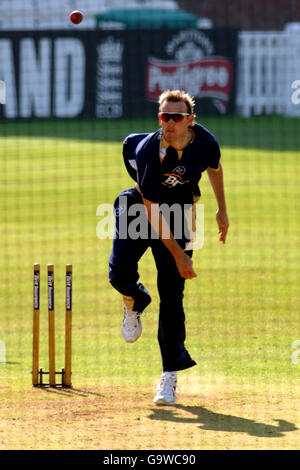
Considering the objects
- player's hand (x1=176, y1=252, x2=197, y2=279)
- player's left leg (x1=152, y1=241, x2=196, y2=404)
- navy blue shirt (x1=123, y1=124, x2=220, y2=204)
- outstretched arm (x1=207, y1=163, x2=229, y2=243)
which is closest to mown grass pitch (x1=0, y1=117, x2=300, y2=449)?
player's left leg (x1=152, y1=241, x2=196, y2=404)

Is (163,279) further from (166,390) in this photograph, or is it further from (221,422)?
(221,422)

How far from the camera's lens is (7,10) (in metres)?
40.2

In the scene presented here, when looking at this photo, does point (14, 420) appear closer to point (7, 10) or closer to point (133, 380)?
point (133, 380)

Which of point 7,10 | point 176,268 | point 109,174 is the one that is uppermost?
point 7,10

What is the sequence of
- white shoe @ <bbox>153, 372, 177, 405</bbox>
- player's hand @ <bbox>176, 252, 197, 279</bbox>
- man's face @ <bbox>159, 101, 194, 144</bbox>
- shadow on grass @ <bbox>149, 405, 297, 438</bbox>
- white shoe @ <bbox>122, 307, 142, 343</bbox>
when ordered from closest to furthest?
shadow on grass @ <bbox>149, 405, 297, 438</bbox>
player's hand @ <bbox>176, 252, 197, 279</bbox>
man's face @ <bbox>159, 101, 194, 144</bbox>
white shoe @ <bbox>153, 372, 177, 405</bbox>
white shoe @ <bbox>122, 307, 142, 343</bbox>

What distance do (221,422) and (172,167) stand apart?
161 cm

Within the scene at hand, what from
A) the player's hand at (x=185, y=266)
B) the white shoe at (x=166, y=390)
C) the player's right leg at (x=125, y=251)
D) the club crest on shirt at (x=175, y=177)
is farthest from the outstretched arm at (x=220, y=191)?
the white shoe at (x=166, y=390)

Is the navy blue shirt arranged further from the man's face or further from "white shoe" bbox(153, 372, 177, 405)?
"white shoe" bbox(153, 372, 177, 405)

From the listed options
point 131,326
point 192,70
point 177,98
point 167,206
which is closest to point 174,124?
point 177,98

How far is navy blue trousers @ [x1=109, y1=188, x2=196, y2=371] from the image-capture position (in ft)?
21.5

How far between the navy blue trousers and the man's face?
0.64m

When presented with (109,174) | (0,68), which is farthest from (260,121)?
(109,174)
